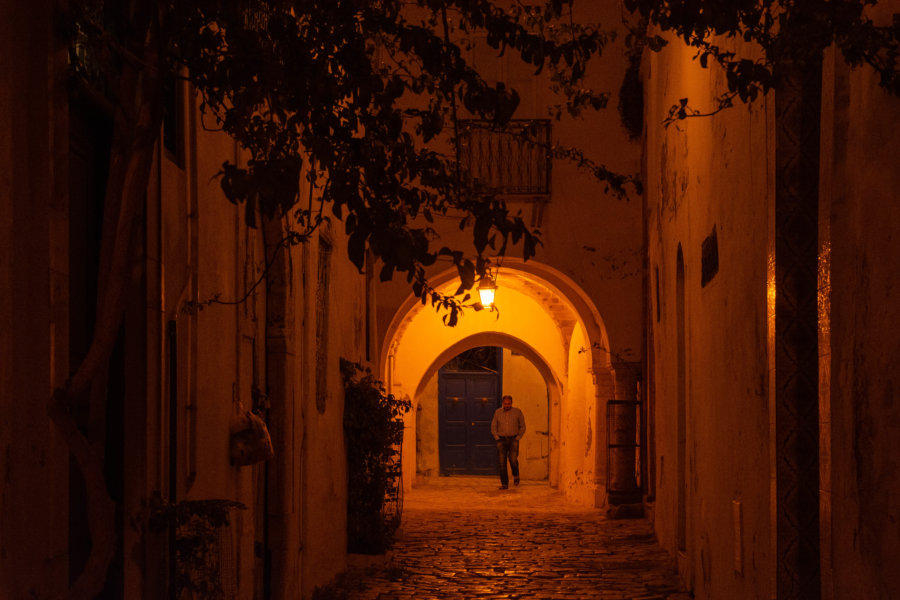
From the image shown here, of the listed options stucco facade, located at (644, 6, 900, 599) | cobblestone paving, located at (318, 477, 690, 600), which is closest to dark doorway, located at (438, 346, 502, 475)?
cobblestone paving, located at (318, 477, 690, 600)

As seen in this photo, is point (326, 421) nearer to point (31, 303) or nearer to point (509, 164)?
point (31, 303)

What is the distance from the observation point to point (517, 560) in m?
11.3

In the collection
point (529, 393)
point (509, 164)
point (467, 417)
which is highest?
point (509, 164)

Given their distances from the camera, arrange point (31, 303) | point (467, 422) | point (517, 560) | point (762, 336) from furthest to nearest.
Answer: point (467, 422) < point (517, 560) < point (762, 336) < point (31, 303)

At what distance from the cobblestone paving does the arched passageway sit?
1.72 metres

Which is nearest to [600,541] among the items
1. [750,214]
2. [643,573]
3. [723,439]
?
[643,573]

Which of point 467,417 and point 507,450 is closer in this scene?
point 507,450

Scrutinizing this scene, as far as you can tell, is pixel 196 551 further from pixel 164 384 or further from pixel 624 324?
pixel 624 324

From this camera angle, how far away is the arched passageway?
17656mm

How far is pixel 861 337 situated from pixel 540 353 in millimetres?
19539

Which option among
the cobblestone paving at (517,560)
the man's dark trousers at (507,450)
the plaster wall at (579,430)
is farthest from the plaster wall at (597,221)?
the man's dark trousers at (507,450)

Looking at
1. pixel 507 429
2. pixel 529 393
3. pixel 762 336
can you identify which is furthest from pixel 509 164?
pixel 529 393

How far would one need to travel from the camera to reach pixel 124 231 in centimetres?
376

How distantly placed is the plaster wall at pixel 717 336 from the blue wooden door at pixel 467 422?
17.0 metres
